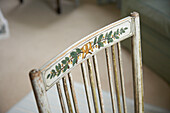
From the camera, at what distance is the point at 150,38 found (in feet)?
6.29

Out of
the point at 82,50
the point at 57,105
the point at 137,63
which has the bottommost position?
the point at 57,105

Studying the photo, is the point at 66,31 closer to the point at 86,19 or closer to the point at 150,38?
the point at 86,19

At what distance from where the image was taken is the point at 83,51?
A: 2.39 feet

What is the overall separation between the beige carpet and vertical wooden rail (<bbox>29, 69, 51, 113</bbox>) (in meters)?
1.30

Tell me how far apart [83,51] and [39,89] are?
0.59ft

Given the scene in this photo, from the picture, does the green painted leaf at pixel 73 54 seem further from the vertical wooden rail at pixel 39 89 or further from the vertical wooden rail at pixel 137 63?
the vertical wooden rail at pixel 137 63

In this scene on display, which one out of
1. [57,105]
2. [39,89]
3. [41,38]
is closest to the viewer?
[39,89]

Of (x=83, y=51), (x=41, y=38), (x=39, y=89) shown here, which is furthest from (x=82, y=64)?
(x=41, y=38)

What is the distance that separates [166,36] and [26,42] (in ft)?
4.74

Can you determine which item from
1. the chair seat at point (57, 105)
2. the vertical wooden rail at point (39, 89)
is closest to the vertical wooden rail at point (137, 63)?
the chair seat at point (57, 105)

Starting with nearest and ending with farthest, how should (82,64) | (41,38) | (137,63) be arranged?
(82,64) → (137,63) → (41,38)

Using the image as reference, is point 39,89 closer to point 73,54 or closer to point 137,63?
point 73,54

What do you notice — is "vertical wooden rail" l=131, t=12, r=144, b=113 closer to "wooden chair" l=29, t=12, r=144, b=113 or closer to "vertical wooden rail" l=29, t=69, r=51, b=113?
"wooden chair" l=29, t=12, r=144, b=113

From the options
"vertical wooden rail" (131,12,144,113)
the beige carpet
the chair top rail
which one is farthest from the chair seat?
the beige carpet
